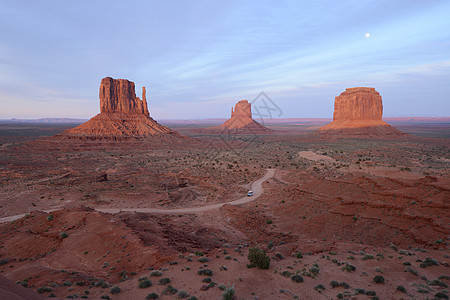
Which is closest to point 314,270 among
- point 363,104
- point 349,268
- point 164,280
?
point 349,268

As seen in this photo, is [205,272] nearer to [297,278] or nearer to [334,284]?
[297,278]

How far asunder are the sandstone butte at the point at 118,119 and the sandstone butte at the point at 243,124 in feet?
243

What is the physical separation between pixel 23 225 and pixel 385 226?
2936cm

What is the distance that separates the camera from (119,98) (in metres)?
106

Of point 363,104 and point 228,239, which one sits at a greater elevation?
point 363,104

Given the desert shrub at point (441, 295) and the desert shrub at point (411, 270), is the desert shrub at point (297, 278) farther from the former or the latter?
the desert shrub at point (411, 270)

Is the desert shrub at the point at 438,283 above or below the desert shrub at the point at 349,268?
above

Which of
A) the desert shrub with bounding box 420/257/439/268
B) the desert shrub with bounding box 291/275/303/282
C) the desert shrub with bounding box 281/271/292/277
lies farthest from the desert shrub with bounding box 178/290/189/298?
the desert shrub with bounding box 420/257/439/268

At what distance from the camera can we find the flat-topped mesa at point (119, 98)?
335ft

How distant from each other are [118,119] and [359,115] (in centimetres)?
12323

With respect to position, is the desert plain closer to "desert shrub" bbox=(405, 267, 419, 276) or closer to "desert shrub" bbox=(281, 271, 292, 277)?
"desert shrub" bbox=(405, 267, 419, 276)

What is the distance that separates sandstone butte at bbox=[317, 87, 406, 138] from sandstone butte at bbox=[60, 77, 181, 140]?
88.4 metres

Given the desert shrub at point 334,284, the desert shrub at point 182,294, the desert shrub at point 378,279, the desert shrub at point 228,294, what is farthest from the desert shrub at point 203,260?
the desert shrub at point 378,279

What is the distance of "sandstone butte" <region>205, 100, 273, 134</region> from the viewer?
175 meters
